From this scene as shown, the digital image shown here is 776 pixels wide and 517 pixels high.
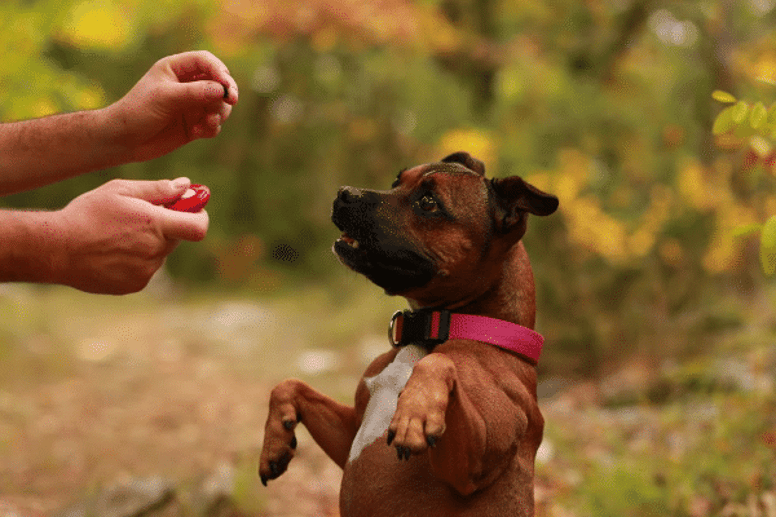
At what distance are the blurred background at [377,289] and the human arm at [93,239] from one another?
5.95 feet

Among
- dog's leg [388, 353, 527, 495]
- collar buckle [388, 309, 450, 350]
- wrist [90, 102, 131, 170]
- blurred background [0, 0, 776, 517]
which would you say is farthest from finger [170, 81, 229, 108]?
blurred background [0, 0, 776, 517]

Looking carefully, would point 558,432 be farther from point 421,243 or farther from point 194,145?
point 194,145

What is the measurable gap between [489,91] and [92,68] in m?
5.70

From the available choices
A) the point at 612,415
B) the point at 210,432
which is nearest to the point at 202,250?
the point at 210,432

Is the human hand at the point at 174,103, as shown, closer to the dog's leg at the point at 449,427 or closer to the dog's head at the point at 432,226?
the dog's head at the point at 432,226

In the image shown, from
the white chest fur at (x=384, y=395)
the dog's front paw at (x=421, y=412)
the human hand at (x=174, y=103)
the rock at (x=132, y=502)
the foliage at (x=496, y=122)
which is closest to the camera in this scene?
the dog's front paw at (x=421, y=412)

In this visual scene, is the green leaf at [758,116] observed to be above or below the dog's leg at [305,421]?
above

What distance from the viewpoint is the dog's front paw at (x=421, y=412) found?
4.77 ft

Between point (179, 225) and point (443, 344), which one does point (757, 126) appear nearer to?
point (443, 344)

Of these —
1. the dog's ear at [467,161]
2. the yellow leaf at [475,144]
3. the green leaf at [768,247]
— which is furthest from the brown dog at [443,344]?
the yellow leaf at [475,144]

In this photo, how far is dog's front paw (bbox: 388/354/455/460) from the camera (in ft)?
4.77

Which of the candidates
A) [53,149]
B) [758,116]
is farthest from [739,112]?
[53,149]

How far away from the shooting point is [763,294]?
696 centimetres

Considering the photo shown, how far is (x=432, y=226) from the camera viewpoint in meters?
1.89
